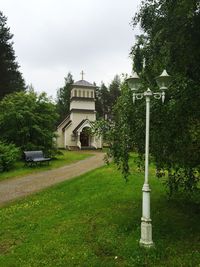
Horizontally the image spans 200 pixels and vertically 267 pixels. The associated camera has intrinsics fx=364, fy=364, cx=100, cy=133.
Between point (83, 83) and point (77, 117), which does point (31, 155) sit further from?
point (83, 83)

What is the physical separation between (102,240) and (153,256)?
1535 mm

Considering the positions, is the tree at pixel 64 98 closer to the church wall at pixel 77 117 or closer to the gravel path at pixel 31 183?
the church wall at pixel 77 117

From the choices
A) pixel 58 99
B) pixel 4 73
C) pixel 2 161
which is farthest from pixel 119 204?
pixel 58 99

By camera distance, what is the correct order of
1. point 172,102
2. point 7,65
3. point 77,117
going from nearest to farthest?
point 172,102, point 7,65, point 77,117

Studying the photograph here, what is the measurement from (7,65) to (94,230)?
4018 cm

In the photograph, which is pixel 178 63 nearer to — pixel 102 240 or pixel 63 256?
pixel 102 240

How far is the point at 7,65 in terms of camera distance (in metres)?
46.8

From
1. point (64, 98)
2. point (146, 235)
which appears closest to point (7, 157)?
point (146, 235)

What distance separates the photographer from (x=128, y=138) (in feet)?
34.9

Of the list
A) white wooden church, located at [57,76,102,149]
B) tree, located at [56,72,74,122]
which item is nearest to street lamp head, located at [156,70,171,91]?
white wooden church, located at [57,76,102,149]

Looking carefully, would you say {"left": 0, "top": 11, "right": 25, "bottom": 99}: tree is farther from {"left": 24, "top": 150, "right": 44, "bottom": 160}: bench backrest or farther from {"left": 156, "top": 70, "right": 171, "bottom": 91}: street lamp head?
{"left": 156, "top": 70, "right": 171, "bottom": 91}: street lamp head

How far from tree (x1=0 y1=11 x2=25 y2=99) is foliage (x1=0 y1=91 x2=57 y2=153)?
14.4 m

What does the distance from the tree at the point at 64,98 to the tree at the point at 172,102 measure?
66653 millimetres

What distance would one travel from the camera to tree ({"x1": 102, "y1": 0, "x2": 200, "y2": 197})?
9.28 metres
